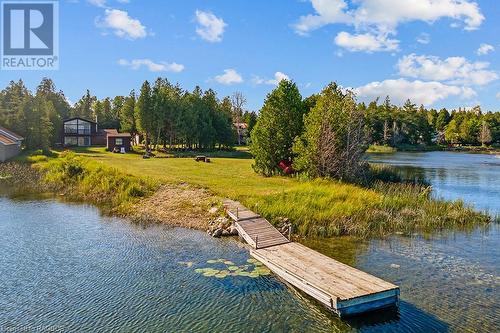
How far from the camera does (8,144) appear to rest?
196ft

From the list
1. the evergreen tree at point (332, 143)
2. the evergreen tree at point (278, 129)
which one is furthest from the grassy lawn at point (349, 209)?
the evergreen tree at point (278, 129)

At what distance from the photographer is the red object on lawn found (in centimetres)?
4512

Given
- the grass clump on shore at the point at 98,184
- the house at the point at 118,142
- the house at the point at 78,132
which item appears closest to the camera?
the grass clump on shore at the point at 98,184

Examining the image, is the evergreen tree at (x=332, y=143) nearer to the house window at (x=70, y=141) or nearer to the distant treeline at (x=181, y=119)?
the distant treeline at (x=181, y=119)

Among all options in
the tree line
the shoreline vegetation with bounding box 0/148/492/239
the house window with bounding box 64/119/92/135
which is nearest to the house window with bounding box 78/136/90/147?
the house window with bounding box 64/119/92/135

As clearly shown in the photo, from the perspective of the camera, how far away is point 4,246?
23641 millimetres

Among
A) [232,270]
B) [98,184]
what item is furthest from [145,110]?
[232,270]

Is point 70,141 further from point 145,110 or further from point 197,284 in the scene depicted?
point 197,284

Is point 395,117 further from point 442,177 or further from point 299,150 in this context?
point 299,150

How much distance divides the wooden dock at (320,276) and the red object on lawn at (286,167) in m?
20.4

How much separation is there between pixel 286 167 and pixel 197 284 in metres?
28.6

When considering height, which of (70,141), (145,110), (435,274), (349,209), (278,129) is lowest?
(435,274)

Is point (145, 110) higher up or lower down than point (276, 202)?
higher up

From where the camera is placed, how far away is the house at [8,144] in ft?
192
